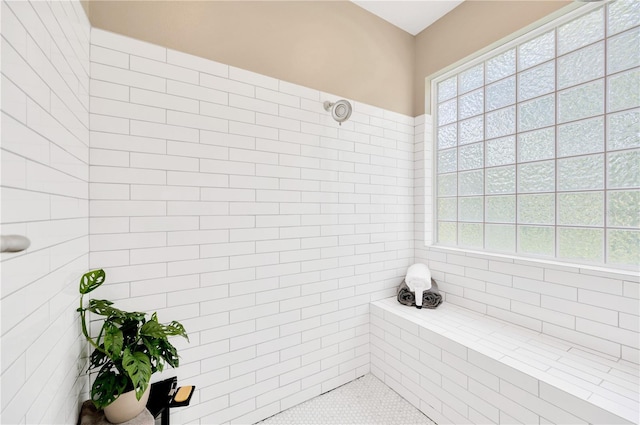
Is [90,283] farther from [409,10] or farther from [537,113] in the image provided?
[409,10]

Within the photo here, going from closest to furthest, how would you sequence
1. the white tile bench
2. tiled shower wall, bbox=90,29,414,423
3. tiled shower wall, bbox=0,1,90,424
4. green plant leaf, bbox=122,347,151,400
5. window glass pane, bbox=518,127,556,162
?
1. tiled shower wall, bbox=0,1,90,424
2. green plant leaf, bbox=122,347,151,400
3. the white tile bench
4. tiled shower wall, bbox=90,29,414,423
5. window glass pane, bbox=518,127,556,162

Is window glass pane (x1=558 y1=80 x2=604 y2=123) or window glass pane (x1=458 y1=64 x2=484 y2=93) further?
window glass pane (x1=458 y1=64 x2=484 y2=93)

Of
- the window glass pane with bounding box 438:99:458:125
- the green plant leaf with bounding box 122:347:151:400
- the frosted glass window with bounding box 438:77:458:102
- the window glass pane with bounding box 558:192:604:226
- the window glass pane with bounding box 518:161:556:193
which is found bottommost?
the green plant leaf with bounding box 122:347:151:400

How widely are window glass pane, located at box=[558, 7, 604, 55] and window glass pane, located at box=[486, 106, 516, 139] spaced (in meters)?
0.42

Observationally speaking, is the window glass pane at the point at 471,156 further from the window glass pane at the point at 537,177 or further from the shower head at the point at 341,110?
the shower head at the point at 341,110

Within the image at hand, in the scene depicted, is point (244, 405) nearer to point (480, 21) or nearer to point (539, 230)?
point (539, 230)

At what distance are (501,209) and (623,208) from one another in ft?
2.03

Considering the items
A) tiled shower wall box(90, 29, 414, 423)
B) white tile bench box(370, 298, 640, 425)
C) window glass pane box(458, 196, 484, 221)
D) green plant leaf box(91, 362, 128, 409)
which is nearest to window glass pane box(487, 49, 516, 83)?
tiled shower wall box(90, 29, 414, 423)

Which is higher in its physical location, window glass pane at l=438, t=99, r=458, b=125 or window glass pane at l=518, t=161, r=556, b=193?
window glass pane at l=438, t=99, r=458, b=125

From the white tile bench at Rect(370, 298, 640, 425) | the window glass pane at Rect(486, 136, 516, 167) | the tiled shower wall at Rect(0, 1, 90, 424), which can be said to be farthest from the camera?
the window glass pane at Rect(486, 136, 516, 167)

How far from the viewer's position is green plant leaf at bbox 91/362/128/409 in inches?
40.7

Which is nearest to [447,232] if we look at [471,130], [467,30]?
[471,130]

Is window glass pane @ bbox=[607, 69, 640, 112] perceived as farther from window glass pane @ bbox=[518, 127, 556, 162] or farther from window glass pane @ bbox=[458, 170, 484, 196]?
window glass pane @ bbox=[458, 170, 484, 196]

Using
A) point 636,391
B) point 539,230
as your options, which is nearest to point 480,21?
point 539,230
